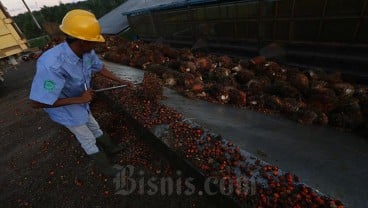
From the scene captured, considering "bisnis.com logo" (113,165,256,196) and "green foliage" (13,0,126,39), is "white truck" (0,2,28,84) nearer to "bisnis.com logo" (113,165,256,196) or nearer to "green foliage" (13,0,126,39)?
"bisnis.com logo" (113,165,256,196)

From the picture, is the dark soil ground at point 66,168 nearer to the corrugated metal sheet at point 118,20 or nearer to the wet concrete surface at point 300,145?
the wet concrete surface at point 300,145

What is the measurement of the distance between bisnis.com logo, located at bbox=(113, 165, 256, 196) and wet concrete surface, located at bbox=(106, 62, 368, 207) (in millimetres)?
497

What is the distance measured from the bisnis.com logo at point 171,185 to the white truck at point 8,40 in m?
6.93

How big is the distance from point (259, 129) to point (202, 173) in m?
1.16

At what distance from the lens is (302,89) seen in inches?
159

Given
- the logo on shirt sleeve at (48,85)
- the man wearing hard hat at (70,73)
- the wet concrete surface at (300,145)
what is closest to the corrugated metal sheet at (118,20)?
the wet concrete surface at (300,145)

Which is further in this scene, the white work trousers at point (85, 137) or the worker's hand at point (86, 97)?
the white work trousers at point (85, 137)

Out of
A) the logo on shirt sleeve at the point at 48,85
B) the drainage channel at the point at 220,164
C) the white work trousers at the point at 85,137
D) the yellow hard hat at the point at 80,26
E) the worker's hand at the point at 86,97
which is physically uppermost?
the yellow hard hat at the point at 80,26

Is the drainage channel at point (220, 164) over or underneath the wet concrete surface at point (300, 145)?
over

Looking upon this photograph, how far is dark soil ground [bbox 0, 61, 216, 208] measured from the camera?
2814 mm

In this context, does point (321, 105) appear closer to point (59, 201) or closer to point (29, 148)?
point (59, 201)

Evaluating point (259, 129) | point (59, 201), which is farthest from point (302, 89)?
point (59, 201)

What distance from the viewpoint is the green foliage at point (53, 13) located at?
101 ft

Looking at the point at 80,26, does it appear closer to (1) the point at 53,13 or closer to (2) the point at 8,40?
(2) the point at 8,40
